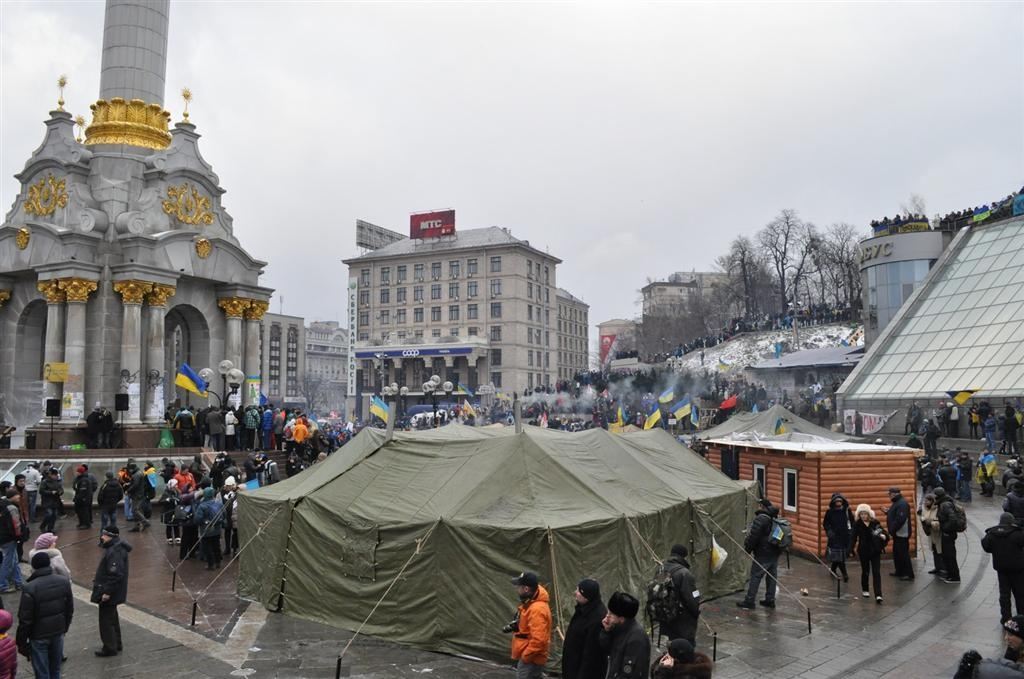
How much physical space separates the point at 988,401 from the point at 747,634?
2237 cm

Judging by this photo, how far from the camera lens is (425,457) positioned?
38.6ft

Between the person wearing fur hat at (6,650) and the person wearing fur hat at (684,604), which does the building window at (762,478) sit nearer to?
the person wearing fur hat at (684,604)

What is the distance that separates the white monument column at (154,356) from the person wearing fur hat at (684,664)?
76.4 feet

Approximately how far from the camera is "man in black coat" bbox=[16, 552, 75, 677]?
748 cm

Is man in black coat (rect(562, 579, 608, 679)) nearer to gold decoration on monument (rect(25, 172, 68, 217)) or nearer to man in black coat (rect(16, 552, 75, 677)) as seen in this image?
man in black coat (rect(16, 552, 75, 677))

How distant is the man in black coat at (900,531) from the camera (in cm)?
1305

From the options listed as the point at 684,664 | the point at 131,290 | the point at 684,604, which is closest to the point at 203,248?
the point at 131,290

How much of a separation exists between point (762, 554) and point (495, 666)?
479cm

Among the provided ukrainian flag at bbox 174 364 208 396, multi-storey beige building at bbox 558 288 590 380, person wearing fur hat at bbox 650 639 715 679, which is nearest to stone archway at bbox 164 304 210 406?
ukrainian flag at bbox 174 364 208 396

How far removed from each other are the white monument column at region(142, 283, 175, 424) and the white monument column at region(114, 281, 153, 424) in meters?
0.43

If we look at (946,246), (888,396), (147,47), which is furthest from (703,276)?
(147,47)

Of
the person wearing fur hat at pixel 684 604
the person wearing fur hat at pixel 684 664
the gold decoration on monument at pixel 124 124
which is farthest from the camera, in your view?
the gold decoration on monument at pixel 124 124

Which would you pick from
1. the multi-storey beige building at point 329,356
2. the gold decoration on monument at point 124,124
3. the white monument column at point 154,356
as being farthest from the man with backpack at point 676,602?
the multi-storey beige building at point 329,356

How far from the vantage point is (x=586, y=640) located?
6.67m
